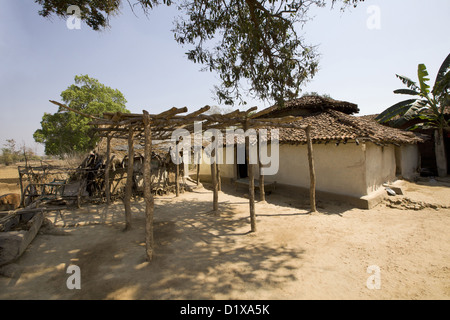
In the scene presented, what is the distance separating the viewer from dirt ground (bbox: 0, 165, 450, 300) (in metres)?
3.24

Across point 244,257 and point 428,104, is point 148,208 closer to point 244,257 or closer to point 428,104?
point 244,257

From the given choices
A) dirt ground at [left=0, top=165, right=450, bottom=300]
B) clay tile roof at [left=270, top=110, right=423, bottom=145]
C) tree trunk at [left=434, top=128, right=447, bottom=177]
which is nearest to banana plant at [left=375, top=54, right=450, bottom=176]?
tree trunk at [left=434, top=128, right=447, bottom=177]

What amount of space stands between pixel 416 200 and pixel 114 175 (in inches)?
518

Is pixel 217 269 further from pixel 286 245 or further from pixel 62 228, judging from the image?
pixel 62 228

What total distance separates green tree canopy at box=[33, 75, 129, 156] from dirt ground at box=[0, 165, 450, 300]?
17961 millimetres

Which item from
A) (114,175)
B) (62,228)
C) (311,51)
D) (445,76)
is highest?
(445,76)

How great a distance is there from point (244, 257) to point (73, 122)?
24467 millimetres

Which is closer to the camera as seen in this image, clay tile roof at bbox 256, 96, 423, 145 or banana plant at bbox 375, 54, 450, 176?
clay tile roof at bbox 256, 96, 423, 145

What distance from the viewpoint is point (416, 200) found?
26.4 feet

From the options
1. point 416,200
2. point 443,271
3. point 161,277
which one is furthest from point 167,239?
point 416,200

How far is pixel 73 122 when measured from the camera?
842 inches

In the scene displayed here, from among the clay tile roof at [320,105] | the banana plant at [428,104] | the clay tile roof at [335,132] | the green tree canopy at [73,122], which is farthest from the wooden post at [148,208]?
the green tree canopy at [73,122]
